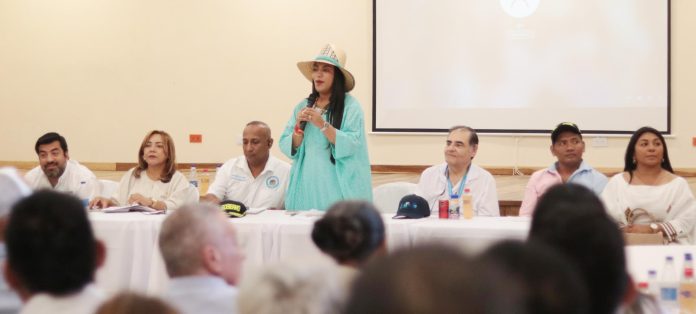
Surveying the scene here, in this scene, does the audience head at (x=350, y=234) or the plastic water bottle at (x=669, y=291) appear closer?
the audience head at (x=350, y=234)

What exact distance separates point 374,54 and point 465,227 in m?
2.83

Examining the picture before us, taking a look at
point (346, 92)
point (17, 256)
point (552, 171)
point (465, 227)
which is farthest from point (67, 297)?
point (552, 171)

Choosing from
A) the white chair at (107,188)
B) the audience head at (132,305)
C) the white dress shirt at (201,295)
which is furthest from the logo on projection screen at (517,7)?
the audience head at (132,305)

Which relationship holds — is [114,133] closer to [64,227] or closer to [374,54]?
[374,54]

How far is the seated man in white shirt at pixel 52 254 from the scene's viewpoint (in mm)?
1603

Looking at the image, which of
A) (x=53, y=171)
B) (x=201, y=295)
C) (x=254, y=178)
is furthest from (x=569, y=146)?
(x=201, y=295)

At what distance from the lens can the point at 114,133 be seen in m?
6.71

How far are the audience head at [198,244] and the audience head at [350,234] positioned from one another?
22 cm

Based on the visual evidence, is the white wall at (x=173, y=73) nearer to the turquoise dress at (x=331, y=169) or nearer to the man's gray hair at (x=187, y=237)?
the turquoise dress at (x=331, y=169)

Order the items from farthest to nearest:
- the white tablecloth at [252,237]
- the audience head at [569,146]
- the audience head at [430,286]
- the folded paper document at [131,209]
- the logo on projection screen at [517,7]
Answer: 1. the logo on projection screen at [517,7]
2. the audience head at [569,146]
3. the folded paper document at [131,209]
4. the white tablecloth at [252,237]
5. the audience head at [430,286]

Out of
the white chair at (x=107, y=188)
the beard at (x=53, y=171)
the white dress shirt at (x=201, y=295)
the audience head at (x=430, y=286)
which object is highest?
the audience head at (x=430, y=286)

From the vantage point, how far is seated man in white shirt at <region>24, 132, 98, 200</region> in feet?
16.3

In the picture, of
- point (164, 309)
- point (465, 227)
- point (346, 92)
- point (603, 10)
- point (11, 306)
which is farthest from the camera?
point (603, 10)

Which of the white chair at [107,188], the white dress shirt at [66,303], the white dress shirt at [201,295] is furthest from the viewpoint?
the white chair at [107,188]
